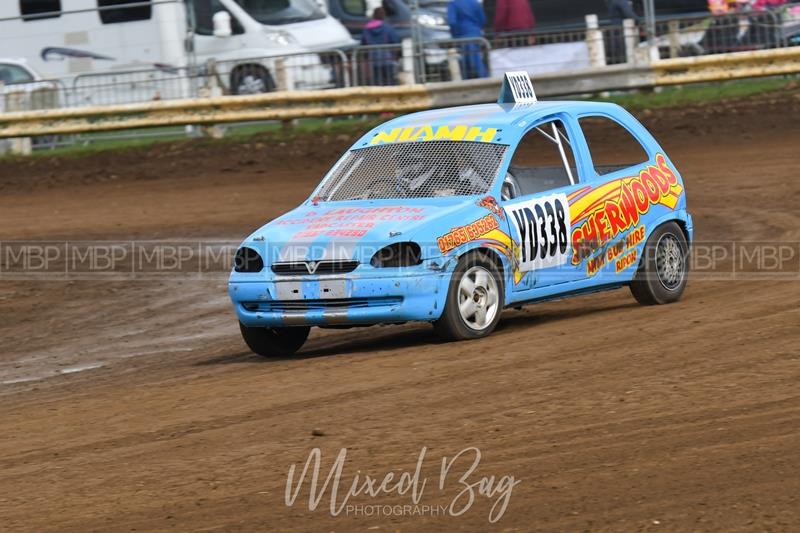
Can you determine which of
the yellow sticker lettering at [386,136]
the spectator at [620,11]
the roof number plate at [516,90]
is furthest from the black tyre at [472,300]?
the spectator at [620,11]

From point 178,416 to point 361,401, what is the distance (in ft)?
3.03

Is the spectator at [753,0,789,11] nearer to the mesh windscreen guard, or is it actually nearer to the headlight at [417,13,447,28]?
the headlight at [417,13,447,28]

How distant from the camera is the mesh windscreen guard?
9.44 m

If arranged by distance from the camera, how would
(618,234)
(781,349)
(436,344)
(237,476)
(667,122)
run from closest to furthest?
(237,476) < (781,349) < (436,344) < (618,234) < (667,122)

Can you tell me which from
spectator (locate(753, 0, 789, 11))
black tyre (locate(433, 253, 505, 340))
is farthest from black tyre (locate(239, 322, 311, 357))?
spectator (locate(753, 0, 789, 11))

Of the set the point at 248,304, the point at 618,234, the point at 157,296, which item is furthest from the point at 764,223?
the point at 248,304

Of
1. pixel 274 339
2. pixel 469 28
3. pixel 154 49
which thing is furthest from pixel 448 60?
pixel 274 339

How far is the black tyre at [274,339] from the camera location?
929 cm

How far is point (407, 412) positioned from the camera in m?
6.78

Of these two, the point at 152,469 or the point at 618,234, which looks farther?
the point at 618,234

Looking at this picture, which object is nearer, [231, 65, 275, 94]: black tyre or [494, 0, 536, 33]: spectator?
[494, 0, 536, 33]: spectator

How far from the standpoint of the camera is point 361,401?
7117 millimetres

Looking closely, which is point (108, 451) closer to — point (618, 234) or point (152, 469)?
point (152, 469)

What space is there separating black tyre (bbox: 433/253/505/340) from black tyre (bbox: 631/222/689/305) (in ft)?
5.25
